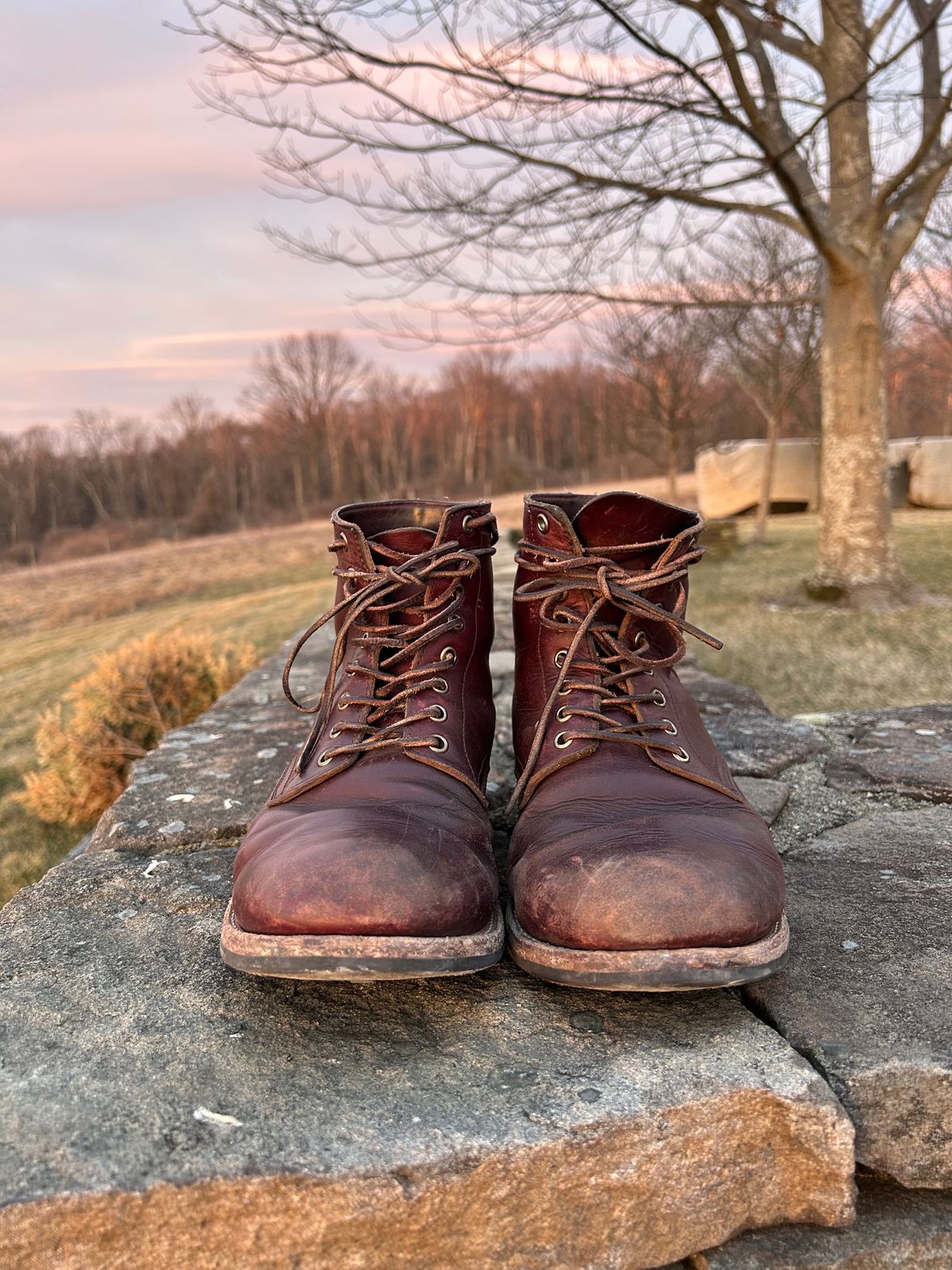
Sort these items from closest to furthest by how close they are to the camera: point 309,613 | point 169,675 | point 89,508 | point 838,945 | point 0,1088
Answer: point 0,1088
point 838,945
point 169,675
point 309,613
point 89,508

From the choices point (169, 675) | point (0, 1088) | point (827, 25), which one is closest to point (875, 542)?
point (827, 25)

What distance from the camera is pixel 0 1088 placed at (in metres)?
0.96

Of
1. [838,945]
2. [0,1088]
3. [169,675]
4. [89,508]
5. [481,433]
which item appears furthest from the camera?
[481,433]

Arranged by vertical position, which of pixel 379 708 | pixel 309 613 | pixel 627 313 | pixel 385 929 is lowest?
pixel 309 613

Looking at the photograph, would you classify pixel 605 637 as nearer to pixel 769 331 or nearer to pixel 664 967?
pixel 664 967

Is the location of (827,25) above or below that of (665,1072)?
above

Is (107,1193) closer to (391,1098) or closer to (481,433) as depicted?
(391,1098)

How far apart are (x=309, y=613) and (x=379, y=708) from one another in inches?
313

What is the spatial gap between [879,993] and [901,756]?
1.08m

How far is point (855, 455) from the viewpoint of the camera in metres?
5.98

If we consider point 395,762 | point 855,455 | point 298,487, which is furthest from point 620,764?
point 298,487

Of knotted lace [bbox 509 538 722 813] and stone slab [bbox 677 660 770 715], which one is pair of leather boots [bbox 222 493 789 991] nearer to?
knotted lace [bbox 509 538 722 813]

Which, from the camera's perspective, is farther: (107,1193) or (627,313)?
(627,313)

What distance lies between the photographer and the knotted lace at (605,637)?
1.38 m
